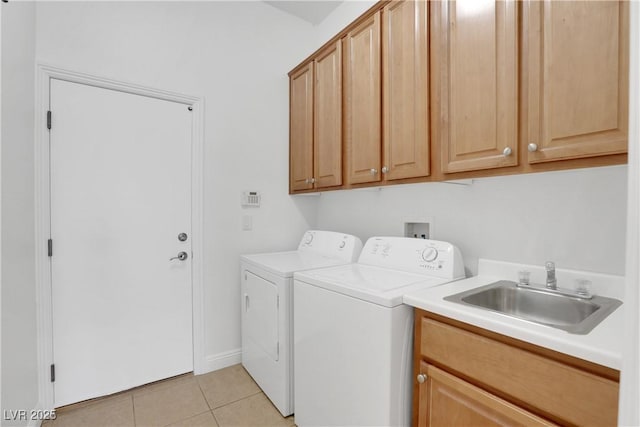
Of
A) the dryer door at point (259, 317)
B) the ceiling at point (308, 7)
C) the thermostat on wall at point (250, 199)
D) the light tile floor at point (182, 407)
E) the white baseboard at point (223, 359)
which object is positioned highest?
the ceiling at point (308, 7)

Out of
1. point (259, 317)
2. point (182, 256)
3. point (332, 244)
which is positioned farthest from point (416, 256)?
point (182, 256)

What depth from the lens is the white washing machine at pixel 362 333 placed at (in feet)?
3.78

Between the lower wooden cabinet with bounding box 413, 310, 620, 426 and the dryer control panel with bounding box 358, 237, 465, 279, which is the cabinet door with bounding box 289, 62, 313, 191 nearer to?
the dryer control panel with bounding box 358, 237, 465, 279

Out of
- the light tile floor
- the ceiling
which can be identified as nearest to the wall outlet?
the light tile floor

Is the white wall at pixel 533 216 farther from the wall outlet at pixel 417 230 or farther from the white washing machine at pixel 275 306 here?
the white washing machine at pixel 275 306

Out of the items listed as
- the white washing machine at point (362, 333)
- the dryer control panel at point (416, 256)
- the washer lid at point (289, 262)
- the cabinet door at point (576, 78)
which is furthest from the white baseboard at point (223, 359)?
the cabinet door at point (576, 78)

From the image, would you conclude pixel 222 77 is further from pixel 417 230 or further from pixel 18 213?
pixel 417 230

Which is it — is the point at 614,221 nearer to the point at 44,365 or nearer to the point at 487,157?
the point at 487,157

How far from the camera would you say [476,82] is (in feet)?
4.14

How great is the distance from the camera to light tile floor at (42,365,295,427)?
5.57 feet

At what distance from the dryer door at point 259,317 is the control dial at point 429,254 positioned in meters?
0.86

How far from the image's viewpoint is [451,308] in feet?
3.39

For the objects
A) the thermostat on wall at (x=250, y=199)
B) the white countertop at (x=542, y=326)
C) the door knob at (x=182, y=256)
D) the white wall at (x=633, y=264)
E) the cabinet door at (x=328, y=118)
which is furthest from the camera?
the thermostat on wall at (x=250, y=199)

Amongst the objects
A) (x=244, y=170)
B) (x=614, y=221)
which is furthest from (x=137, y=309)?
(x=614, y=221)
